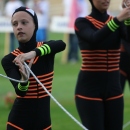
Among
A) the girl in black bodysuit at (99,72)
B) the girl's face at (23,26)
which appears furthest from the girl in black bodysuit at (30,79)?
the girl in black bodysuit at (99,72)

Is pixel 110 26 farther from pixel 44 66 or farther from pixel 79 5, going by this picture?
pixel 79 5

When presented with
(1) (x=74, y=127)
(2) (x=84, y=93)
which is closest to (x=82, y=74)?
(2) (x=84, y=93)

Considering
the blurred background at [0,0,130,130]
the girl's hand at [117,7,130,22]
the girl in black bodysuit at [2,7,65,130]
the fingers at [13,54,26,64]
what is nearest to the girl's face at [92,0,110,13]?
the girl's hand at [117,7,130,22]

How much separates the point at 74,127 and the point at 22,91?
15.0ft

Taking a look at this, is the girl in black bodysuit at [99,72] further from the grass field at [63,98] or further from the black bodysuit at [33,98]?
the grass field at [63,98]

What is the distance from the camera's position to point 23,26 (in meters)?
5.81

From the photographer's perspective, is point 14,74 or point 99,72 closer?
point 14,74

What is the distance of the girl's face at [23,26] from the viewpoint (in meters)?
5.80

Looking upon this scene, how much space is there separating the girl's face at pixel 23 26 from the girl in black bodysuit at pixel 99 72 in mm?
937

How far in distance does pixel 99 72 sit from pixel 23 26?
131cm

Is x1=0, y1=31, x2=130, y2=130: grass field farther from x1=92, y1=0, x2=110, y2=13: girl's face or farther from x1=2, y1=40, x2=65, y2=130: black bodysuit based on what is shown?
x1=2, y1=40, x2=65, y2=130: black bodysuit

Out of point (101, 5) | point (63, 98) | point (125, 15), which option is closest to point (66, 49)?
point (63, 98)

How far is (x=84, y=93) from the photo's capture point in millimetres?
6812

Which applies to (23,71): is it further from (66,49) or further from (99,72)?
(66,49)
